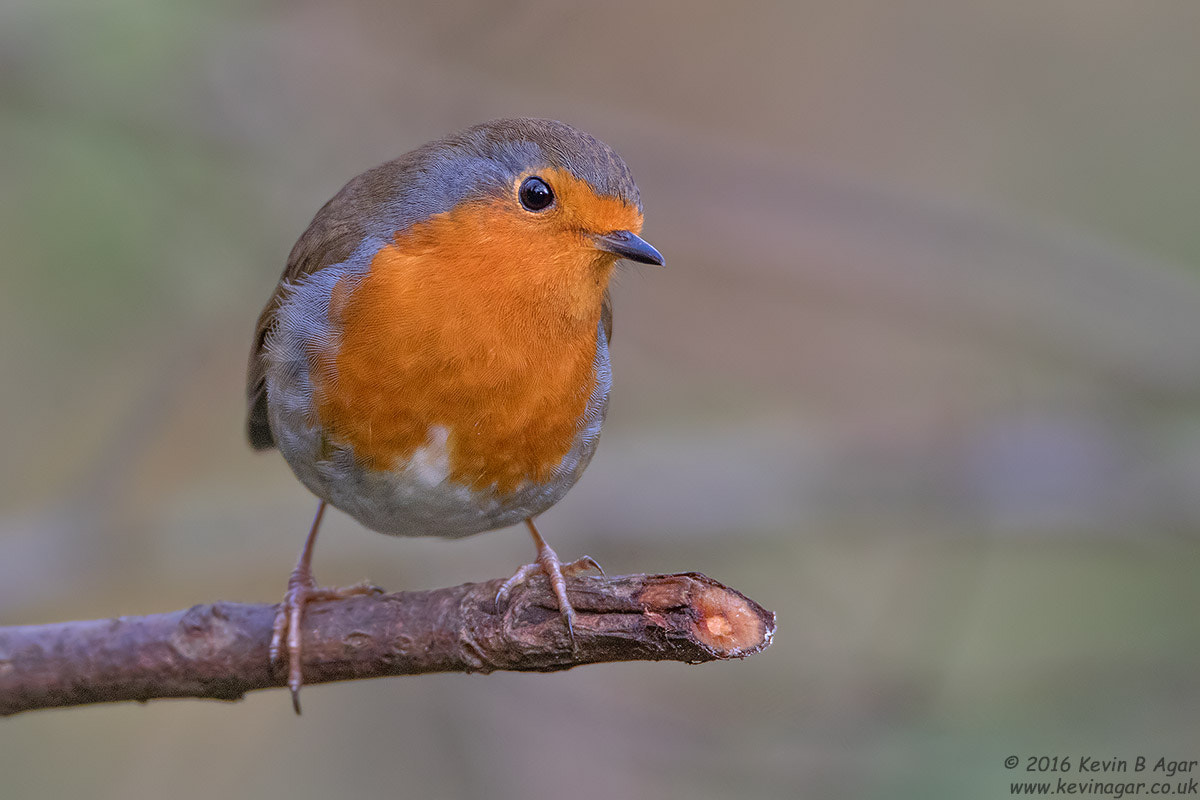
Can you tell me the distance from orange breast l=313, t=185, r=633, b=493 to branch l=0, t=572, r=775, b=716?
0.46 metres

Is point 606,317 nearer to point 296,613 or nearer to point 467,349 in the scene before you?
point 467,349

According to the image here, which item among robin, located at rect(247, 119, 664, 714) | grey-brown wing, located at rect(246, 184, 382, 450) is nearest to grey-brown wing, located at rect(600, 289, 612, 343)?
robin, located at rect(247, 119, 664, 714)

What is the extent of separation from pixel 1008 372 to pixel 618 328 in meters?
2.23

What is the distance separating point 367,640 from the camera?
3.41 meters

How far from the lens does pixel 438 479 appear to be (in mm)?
Answer: 3582

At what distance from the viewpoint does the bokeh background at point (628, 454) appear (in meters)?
4.85

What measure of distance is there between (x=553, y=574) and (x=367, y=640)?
0.62 m

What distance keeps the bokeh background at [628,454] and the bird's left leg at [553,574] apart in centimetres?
131

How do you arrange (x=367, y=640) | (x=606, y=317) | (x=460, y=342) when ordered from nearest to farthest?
(x=367, y=640), (x=460, y=342), (x=606, y=317)

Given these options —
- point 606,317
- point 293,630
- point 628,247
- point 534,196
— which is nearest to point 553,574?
point 293,630

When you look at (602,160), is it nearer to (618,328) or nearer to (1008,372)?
(618,328)

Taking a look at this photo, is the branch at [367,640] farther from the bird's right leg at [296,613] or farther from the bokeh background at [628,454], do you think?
the bokeh background at [628,454]

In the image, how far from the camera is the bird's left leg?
2902 mm

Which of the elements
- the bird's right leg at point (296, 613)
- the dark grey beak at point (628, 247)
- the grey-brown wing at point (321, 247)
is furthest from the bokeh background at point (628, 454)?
the dark grey beak at point (628, 247)
